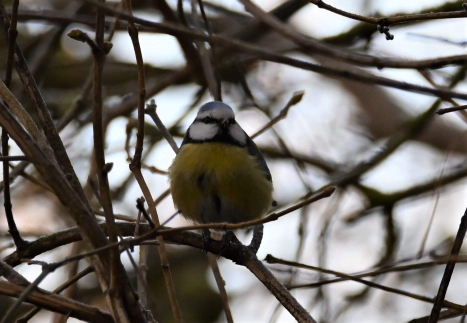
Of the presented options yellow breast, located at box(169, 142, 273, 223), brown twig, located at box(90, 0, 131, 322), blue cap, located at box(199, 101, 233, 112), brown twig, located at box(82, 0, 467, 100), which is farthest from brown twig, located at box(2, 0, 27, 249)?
blue cap, located at box(199, 101, 233, 112)

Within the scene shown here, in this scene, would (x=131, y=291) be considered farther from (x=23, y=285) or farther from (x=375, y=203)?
(x=375, y=203)

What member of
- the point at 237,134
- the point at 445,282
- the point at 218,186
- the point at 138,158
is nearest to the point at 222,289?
the point at 138,158

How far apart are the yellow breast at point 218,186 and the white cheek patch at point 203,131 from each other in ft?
0.54

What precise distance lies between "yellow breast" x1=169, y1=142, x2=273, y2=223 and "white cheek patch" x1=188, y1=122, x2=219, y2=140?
16 cm

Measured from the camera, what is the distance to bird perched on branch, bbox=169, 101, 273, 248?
3057 millimetres

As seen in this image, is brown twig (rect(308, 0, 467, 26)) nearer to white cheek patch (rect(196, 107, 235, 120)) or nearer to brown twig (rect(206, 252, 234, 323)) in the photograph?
brown twig (rect(206, 252, 234, 323))

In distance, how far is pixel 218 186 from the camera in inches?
119

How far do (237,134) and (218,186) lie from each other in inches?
18.7

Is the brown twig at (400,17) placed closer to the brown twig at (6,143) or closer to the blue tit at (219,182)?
the brown twig at (6,143)

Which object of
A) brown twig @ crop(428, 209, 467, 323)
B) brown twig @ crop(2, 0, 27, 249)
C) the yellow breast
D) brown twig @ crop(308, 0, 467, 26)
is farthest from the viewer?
the yellow breast

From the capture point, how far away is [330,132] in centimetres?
545

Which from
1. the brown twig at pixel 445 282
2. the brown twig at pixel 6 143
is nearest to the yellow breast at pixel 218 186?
the brown twig at pixel 6 143

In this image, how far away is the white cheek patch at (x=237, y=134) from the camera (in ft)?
11.1

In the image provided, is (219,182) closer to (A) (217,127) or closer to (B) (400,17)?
(A) (217,127)
